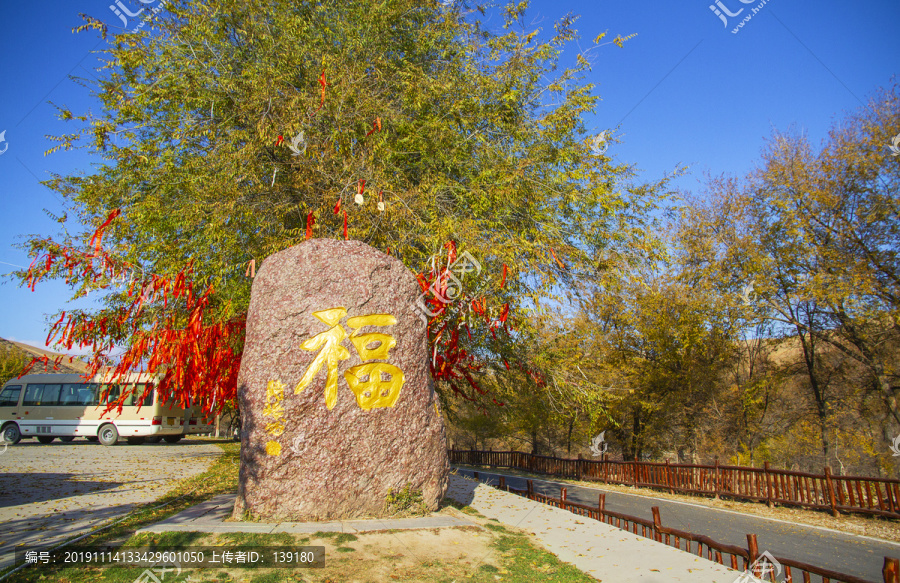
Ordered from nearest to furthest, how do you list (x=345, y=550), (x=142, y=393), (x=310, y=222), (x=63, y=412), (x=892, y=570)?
(x=892, y=570) < (x=345, y=550) < (x=310, y=222) < (x=63, y=412) < (x=142, y=393)

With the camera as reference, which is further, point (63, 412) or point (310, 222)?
point (63, 412)

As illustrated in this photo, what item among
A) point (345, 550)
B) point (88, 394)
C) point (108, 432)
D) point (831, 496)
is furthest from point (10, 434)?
point (831, 496)

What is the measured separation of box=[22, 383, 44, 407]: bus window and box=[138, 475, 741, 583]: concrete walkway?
54.2ft

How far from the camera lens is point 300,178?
9.47 meters

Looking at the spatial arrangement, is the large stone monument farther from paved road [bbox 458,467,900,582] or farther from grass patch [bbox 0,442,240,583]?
paved road [bbox 458,467,900,582]

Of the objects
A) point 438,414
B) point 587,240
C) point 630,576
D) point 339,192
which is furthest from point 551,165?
point 630,576

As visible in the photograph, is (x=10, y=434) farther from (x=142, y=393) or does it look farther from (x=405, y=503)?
(x=405, y=503)

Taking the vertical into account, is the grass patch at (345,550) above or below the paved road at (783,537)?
above

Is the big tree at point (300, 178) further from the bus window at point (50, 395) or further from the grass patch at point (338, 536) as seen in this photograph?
the bus window at point (50, 395)

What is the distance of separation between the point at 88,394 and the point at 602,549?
815 inches

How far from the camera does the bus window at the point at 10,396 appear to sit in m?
19.3

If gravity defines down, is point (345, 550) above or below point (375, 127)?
below

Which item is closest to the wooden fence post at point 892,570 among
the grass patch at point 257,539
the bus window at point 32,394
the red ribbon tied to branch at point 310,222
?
the grass patch at point 257,539

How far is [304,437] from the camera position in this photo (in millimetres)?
6211
